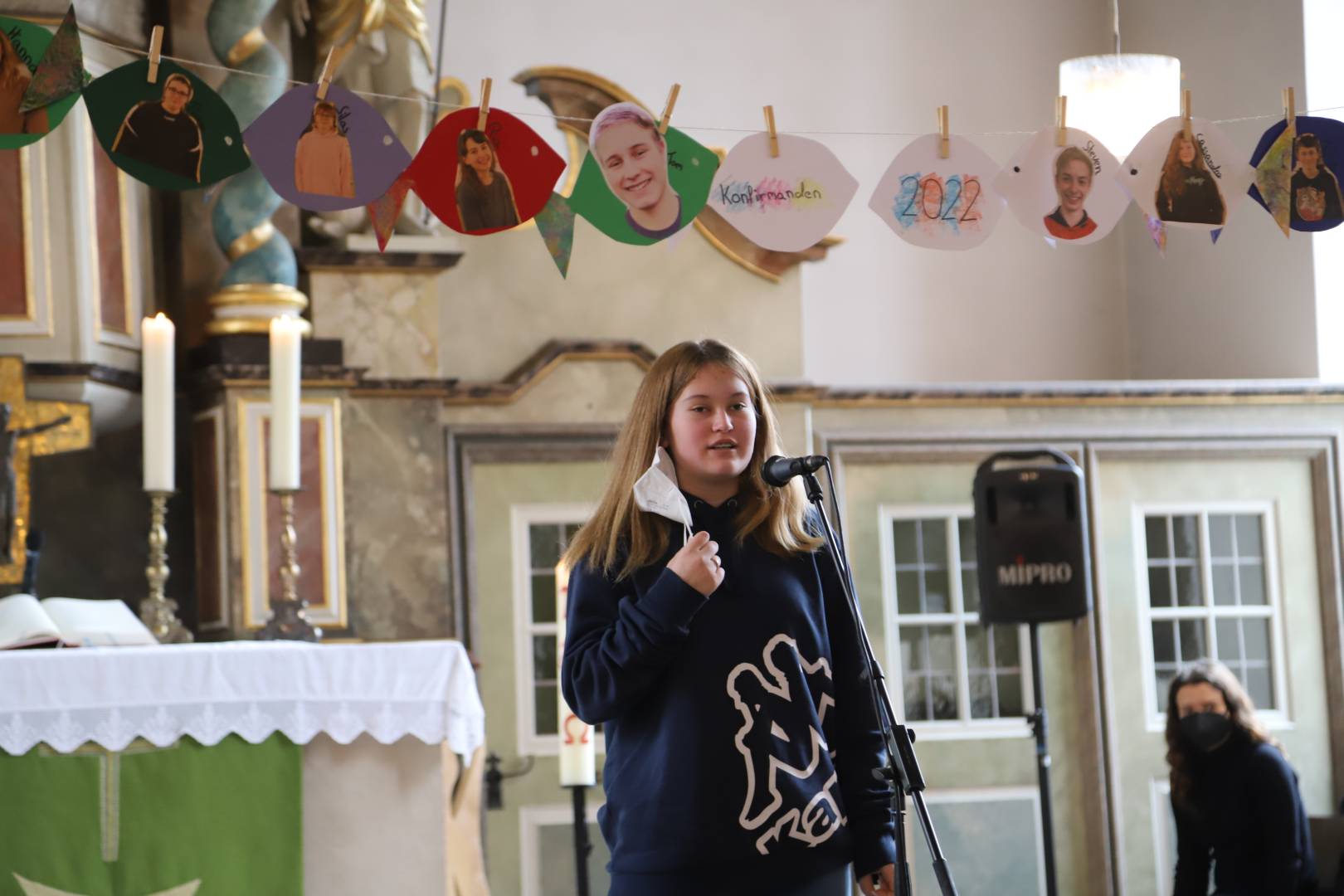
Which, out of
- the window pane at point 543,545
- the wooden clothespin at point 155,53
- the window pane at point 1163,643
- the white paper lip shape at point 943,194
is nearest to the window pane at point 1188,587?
the window pane at point 1163,643

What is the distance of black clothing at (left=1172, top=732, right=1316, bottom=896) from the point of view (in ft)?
18.0

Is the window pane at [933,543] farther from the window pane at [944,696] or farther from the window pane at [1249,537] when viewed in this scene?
the window pane at [1249,537]

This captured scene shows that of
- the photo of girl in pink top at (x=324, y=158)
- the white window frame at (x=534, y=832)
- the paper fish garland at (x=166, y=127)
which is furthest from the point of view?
the white window frame at (x=534, y=832)

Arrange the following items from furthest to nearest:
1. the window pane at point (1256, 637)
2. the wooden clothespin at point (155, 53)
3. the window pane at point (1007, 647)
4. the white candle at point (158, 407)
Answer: the window pane at point (1256, 637)
the window pane at point (1007, 647)
the white candle at point (158, 407)
the wooden clothespin at point (155, 53)

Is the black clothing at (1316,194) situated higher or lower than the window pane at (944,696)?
higher

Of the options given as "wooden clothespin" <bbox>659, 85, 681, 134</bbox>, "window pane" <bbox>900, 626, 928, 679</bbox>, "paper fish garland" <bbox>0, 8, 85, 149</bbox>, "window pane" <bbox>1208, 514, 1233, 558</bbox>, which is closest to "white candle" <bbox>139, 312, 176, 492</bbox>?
"paper fish garland" <bbox>0, 8, 85, 149</bbox>

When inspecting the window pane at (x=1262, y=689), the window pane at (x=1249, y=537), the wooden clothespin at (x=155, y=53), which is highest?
the wooden clothespin at (x=155, y=53)

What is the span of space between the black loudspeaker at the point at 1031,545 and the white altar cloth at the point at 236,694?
213cm

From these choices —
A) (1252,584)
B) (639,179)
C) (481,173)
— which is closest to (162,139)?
(481,173)

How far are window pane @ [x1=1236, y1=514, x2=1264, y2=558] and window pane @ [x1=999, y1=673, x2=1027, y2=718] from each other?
1.09 meters

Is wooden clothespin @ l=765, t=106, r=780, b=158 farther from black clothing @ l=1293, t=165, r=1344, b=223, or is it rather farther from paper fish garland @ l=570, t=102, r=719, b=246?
black clothing @ l=1293, t=165, r=1344, b=223

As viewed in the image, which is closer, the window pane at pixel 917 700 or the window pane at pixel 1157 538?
the window pane at pixel 917 700

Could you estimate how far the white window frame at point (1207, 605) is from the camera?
6.73 metres

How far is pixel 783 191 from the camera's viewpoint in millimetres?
3471
